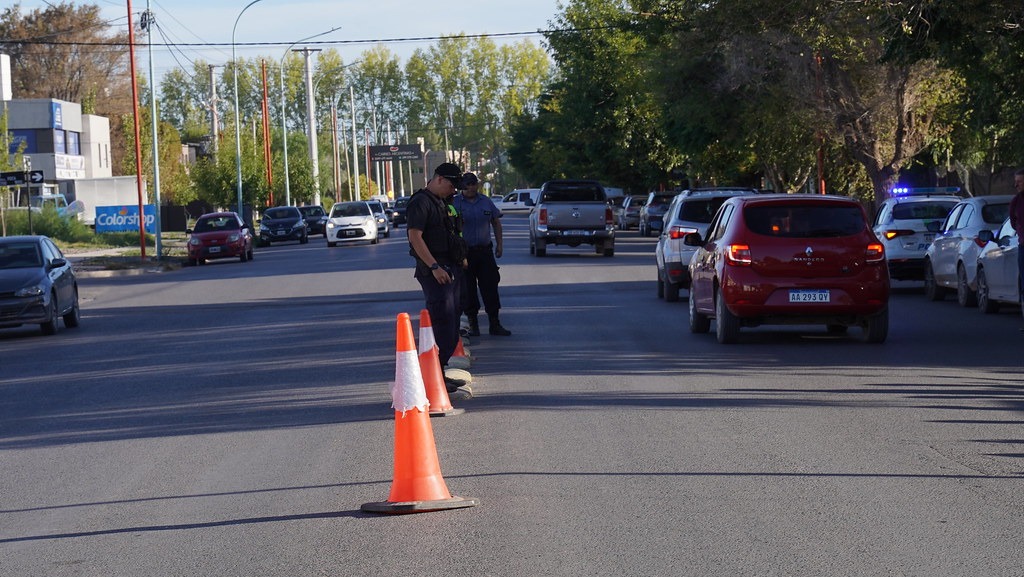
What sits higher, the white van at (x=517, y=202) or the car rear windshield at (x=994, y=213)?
the car rear windshield at (x=994, y=213)

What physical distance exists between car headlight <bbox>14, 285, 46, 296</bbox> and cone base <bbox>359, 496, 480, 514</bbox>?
13.3 meters

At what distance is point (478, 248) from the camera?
16.6 m

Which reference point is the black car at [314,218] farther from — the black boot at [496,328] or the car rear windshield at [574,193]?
the black boot at [496,328]

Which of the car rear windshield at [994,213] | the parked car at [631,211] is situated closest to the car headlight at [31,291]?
the car rear windshield at [994,213]

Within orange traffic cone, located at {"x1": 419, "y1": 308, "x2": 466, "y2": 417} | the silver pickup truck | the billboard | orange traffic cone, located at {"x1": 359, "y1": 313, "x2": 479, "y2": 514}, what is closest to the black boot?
orange traffic cone, located at {"x1": 419, "y1": 308, "x2": 466, "y2": 417}

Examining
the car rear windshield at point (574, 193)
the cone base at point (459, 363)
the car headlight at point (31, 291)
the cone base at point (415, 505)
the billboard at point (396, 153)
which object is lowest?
the cone base at point (415, 505)

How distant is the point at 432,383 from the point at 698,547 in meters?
4.38

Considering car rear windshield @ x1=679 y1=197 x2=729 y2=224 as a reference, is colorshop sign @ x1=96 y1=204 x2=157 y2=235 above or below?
below

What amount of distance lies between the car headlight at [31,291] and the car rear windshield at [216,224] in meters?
24.5

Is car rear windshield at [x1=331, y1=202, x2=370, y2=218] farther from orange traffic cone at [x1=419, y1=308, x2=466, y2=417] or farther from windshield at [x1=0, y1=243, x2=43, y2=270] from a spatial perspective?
orange traffic cone at [x1=419, y1=308, x2=466, y2=417]

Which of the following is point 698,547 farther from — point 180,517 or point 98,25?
point 98,25

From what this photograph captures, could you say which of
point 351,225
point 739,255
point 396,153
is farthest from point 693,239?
point 396,153

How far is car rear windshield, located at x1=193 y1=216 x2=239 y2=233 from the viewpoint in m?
44.0

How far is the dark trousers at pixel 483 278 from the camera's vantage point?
16.4 m
